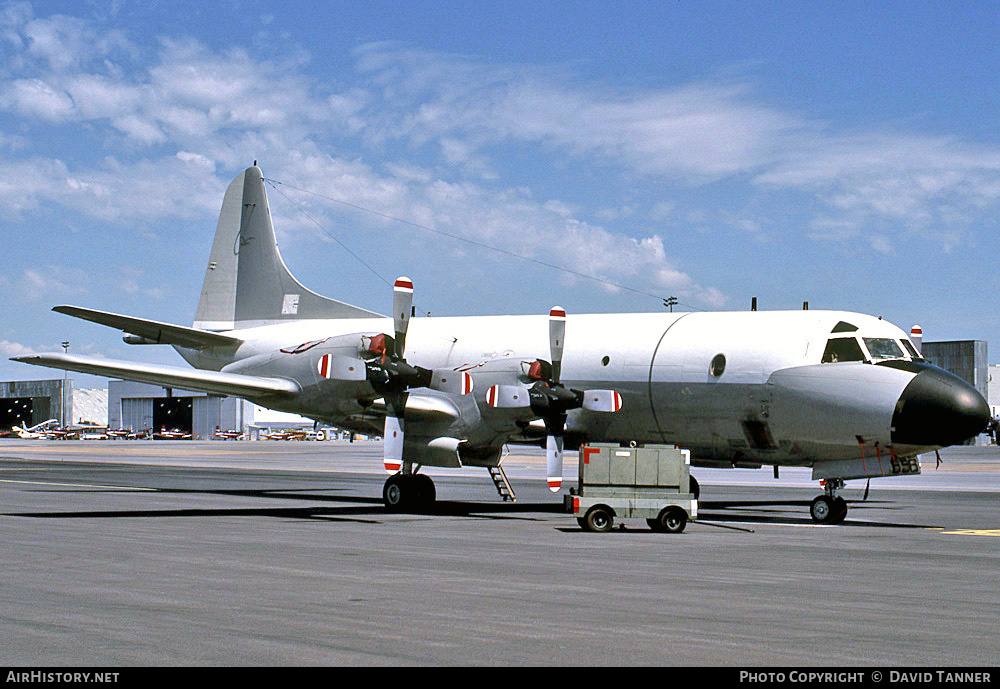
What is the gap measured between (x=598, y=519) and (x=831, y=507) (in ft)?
18.1

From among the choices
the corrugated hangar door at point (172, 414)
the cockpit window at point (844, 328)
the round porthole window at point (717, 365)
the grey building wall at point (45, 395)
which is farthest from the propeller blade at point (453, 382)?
the grey building wall at point (45, 395)

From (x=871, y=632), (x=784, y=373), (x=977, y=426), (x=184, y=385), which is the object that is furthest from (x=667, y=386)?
(x=871, y=632)

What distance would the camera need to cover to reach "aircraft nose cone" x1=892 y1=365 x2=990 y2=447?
2067 cm

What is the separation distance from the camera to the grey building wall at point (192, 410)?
15438 centimetres

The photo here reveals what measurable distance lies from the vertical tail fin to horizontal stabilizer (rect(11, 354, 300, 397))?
566 centimetres

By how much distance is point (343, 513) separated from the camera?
82.8 feet

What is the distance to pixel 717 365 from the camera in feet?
77.6

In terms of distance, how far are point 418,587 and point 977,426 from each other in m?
13.4

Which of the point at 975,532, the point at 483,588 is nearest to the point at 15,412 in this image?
the point at 975,532

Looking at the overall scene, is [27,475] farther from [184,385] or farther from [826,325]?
[826,325]

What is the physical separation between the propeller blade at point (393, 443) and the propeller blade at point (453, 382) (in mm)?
1265
